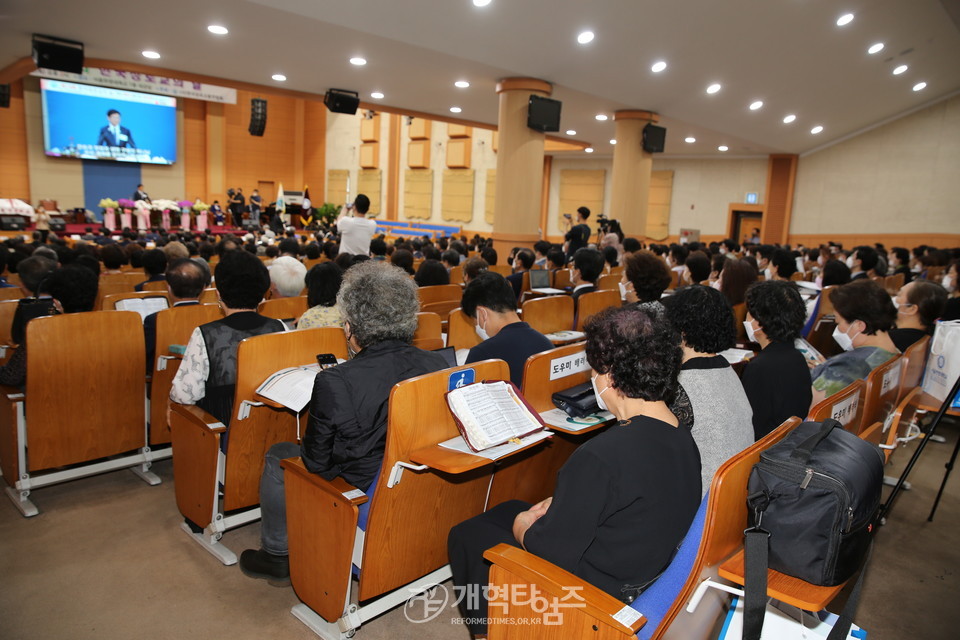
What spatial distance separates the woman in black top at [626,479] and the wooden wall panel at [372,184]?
1995cm

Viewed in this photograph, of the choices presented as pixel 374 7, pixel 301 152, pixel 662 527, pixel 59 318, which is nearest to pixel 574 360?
pixel 662 527

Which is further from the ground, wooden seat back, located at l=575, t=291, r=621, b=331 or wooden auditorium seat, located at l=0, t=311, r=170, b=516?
wooden seat back, located at l=575, t=291, r=621, b=331

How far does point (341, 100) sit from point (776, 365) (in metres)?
9.14

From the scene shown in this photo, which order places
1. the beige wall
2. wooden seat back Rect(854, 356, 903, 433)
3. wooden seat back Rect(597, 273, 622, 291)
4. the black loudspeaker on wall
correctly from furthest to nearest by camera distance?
1. the black loudspeaker on wall
2. the beige wall
3. wooden seat back Rect(597, 273, 622, 291)
4. wooden seat back Rect(854, 356, 903, 433)

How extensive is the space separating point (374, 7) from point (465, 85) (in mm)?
3196

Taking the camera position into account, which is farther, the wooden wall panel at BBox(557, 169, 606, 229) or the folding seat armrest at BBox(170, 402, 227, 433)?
the wooden wall panel at BBox(557, 169, 606, 229)

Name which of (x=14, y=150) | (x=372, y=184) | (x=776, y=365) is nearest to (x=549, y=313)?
(x=776, y=365)

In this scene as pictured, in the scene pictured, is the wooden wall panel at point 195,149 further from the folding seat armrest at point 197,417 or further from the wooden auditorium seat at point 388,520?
the wooden auditorium seat at point 388,520

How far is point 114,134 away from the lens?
56.9ft

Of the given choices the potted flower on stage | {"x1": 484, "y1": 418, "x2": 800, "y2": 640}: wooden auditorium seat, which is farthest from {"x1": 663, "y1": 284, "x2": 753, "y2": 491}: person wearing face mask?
the potted flower on stage

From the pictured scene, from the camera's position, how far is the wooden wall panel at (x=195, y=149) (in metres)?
19.2

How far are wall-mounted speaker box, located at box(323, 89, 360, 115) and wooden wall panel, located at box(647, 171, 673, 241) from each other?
10.3 m

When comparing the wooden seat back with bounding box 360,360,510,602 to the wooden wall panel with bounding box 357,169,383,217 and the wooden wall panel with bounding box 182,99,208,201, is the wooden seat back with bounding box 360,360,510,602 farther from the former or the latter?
the wooden wall panel with bounding box 182,99,208,201

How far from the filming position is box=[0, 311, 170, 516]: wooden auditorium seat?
2670 mm
